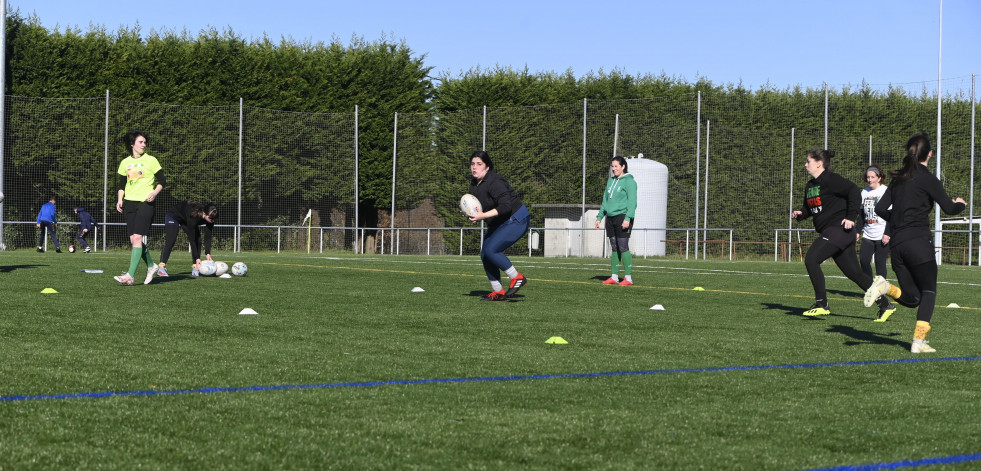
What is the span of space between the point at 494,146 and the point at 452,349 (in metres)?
25.1

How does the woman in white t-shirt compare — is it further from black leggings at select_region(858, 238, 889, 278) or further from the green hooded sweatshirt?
the green hooded sweatshirt

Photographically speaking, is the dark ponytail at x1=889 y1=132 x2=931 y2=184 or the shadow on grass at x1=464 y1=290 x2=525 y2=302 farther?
the shadow on grass at x1=464 y1=290 x2=525 y2=302

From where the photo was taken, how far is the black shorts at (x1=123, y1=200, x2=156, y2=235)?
35.0ft

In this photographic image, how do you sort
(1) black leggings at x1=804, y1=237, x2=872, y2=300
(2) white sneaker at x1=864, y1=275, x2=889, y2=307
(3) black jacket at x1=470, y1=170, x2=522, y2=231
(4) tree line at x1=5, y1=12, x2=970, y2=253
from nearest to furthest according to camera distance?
1. (2) white sneaker at x1=864, y1=275, x2=889, y2=307
2. (1) black leggings at x1=804, y1=237, x2=872, y2=300
3. (3) black jacket at x1=470, y1=170, x2=522, y2=231
4. (4) tree line at x1=5, y1=12, x2=970, y2=253

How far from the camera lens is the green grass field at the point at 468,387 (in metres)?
3.38

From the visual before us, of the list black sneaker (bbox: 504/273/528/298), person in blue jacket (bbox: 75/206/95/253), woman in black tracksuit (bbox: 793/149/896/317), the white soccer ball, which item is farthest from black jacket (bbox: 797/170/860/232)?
person in blue jacket (bbox: 75/206/95/253)

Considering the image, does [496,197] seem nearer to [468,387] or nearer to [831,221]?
[831,221]

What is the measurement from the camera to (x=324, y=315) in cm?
810

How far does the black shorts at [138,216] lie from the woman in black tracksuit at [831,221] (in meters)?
6.62

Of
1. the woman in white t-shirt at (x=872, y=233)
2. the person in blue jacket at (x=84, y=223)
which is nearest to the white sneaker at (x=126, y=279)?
the woman in white t-shirt at (x=872, y=233)

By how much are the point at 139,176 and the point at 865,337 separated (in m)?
7.44

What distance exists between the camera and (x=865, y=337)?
7.27 metres

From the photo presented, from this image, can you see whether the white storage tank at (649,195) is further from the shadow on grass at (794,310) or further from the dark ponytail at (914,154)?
the dark ponytail at (914,154)

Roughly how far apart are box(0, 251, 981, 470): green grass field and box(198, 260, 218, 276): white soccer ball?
367 cm
